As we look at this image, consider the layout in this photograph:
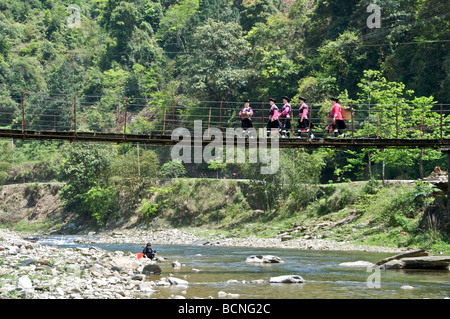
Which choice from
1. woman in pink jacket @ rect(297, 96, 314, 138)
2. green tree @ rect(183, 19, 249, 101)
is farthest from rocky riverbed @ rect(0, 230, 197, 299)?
green tree @ rect(183, 19, 249, 101)

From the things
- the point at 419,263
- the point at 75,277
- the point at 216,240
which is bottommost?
the point at 216,240

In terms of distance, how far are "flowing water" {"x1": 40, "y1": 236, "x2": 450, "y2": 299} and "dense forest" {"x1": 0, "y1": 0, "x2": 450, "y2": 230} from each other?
639 centimetres

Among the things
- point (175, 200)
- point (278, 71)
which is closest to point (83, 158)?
point (175, 200)

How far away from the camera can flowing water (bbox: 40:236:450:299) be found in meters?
16.0

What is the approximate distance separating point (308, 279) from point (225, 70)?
41405 millimetres

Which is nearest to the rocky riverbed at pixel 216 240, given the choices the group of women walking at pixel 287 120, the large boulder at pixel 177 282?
the group of women walking at pixel 287 120

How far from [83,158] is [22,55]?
147 feet

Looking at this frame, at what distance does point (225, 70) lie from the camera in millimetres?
58562

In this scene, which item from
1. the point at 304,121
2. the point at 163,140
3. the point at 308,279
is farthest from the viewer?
the point at 304,121

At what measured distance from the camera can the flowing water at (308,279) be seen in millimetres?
16000

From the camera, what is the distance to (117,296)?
14797 mm

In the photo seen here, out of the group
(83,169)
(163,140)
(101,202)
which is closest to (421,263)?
(163,140)

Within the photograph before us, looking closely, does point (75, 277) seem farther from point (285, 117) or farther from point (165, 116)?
point (165, 116)
